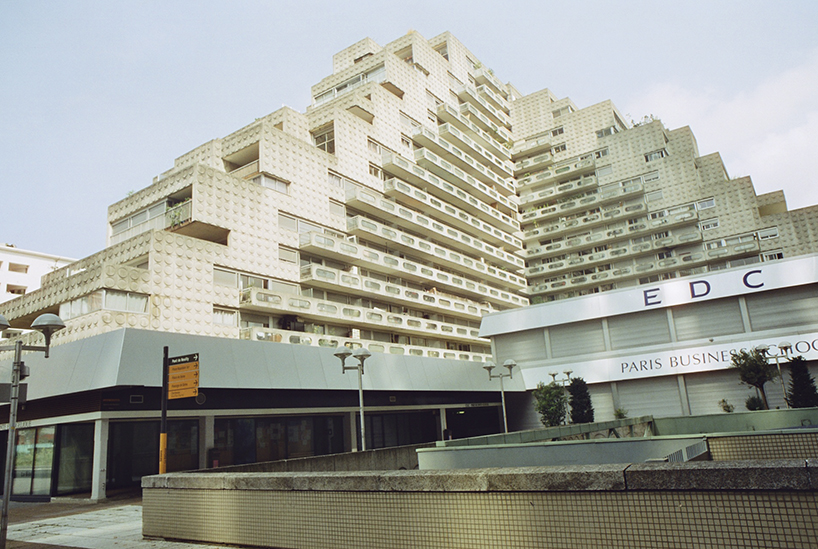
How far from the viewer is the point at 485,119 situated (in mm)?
67188

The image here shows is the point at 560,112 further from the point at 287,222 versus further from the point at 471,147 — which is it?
the point at 287,222

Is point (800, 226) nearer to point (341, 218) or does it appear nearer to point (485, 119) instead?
point (485, 119)

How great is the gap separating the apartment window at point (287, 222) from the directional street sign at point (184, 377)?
21194 millimetres

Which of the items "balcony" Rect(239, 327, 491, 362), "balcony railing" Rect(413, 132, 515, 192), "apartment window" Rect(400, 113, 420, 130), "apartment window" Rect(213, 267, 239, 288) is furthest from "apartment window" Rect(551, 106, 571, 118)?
"apartment window" Rect(213, 267, 239, 288)

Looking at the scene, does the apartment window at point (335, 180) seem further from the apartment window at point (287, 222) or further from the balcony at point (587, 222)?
the balcony at point (587, 222)

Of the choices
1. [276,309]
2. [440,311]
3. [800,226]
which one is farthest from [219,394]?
[800,226]

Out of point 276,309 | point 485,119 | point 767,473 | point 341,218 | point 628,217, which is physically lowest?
point 767,473

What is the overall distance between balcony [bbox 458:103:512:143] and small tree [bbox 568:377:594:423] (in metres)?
36.2

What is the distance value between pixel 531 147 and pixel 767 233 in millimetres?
27681

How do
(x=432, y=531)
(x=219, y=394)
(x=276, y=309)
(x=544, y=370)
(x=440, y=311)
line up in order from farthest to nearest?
(x=440, y=311)
(x=544, y=370)
(x=276, y=309)
(x=219, y=394)
(x=432, y=531)

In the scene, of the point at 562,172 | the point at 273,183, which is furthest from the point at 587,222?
the point at 273,183

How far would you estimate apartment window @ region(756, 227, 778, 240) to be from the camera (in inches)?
2267

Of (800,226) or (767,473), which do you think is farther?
(800,226)

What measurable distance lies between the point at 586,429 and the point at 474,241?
37.8 m
